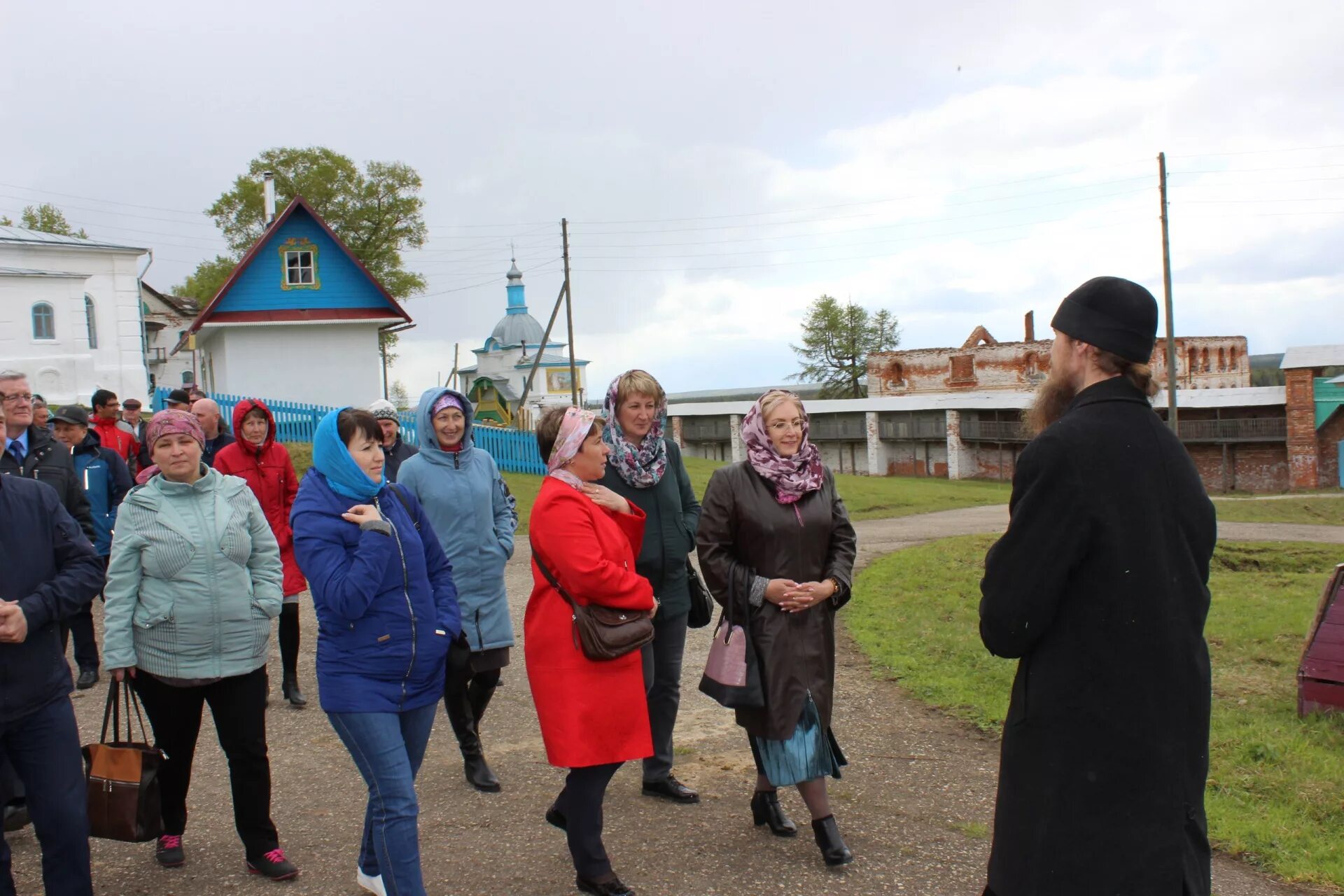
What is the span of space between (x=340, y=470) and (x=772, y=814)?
7.64ft

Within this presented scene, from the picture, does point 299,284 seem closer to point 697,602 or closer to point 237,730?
point 697,602

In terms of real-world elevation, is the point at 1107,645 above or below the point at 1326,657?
above

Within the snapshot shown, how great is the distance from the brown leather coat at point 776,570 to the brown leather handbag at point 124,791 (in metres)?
2.26

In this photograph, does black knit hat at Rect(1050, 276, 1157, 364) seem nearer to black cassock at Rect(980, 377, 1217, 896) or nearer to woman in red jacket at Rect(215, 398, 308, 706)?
black cassock at Rect(980, 377, 1217, 896)

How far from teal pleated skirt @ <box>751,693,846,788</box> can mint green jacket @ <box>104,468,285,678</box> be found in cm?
210

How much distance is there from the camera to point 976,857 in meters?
4.21

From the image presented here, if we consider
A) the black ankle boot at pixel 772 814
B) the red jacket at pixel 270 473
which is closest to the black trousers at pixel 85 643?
the red jacket at pixel 270 473

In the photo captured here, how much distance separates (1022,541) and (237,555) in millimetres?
3128

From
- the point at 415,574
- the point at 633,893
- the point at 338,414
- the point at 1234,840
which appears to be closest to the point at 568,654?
the point at 415,574

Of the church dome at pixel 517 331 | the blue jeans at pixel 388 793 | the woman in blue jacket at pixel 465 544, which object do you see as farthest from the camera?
the church dome at pixel 517 331

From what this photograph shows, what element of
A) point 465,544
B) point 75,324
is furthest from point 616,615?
point 75,324

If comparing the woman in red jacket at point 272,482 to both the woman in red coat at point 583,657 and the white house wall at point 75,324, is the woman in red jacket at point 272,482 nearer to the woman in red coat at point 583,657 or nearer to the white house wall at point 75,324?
the woman in red coat at point 583,657

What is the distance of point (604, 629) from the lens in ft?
12.5

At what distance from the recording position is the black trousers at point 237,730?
4.17 m
